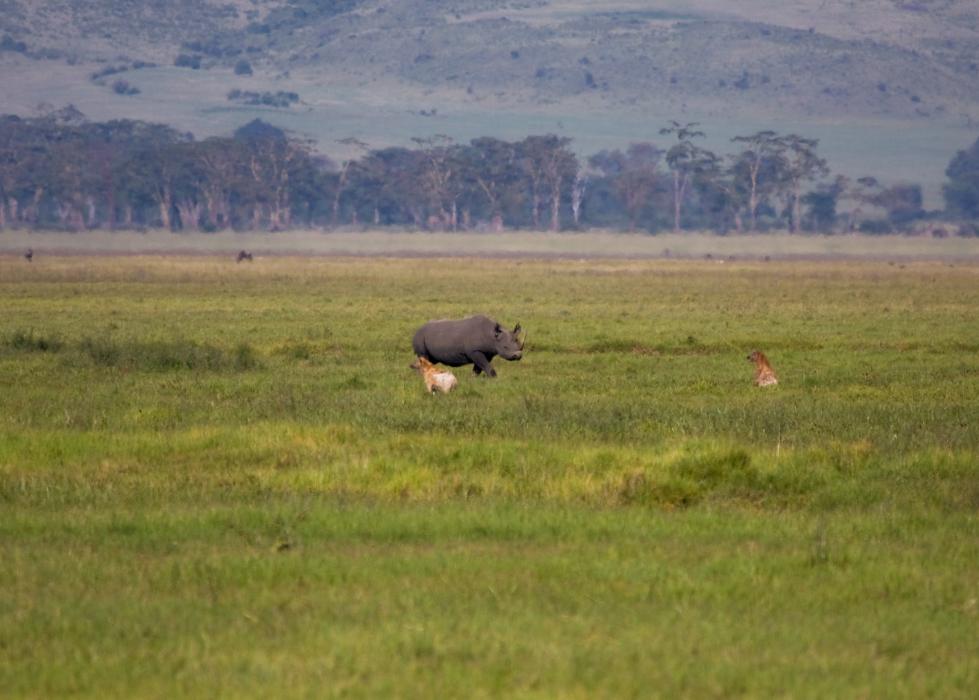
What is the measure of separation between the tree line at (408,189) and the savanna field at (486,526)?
94.5m

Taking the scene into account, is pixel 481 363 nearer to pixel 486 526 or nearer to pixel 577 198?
pixel 486 526

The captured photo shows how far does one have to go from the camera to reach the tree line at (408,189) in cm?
11706

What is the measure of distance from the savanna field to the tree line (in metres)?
94.5

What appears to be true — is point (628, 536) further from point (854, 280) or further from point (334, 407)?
point (854, 280)

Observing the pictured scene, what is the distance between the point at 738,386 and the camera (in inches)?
793

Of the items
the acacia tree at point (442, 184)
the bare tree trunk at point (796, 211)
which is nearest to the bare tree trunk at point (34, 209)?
the acacia tree at point (442, 184)

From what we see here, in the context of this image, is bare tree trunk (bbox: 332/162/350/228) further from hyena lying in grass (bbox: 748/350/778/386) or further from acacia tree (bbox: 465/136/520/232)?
hyena lying in grass (bbox: 748/350/778/386)

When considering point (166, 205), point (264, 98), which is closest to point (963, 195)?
point (166, 205)

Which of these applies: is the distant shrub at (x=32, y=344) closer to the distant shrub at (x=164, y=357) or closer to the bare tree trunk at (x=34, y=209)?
the distant shrub at (x=164, y=357)

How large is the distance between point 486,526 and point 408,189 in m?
114

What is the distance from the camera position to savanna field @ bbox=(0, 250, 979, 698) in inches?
312

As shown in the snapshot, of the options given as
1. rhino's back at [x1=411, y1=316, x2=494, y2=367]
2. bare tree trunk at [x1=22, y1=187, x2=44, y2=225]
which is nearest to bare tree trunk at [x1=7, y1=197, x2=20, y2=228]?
Result: bare tree trunk at [x1=22, y1=187, x2=44, y2=225]

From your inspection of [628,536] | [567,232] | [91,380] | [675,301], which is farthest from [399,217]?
[628,536]

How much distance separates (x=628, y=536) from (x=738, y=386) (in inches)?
373
